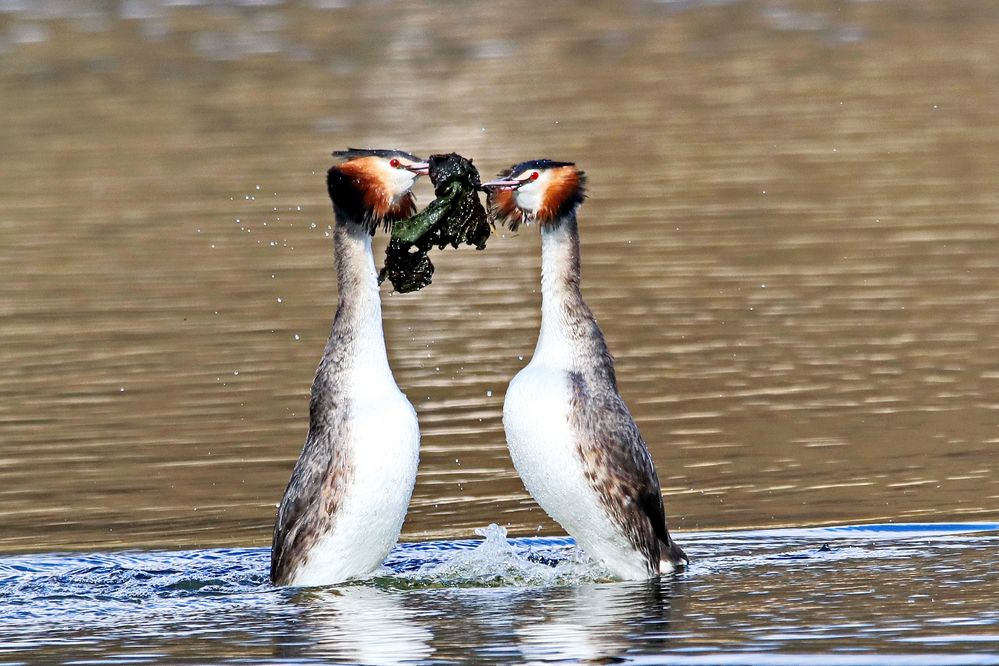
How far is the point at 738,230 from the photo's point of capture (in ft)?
80.7

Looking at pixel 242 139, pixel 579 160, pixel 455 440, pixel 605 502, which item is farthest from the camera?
pixel 242 139

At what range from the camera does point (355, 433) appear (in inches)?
450

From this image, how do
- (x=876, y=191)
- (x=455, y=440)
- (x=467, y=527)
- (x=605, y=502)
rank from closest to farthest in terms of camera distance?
1. (x=605, y=502)
2. (x=467, y=527)
3. (x=455, y=440)
4. (x=876, y=191)

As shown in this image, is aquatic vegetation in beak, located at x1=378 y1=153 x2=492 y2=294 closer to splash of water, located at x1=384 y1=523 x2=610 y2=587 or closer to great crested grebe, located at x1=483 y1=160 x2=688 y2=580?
great crested grebe, located at x1=483 y1=160 x2=688 y2=580

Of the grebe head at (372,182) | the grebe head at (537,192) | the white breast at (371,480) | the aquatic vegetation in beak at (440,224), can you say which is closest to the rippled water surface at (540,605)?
the white breast at (371,480)

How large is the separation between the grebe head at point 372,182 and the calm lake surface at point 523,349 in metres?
2.10

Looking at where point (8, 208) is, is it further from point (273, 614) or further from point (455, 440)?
point (273, 614)

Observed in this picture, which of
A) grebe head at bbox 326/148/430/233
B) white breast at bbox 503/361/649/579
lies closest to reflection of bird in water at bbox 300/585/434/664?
white breast at bbox 503/361/649/579

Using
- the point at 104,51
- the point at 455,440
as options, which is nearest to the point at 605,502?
the point at 455,440

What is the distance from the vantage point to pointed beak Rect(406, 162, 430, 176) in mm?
11710

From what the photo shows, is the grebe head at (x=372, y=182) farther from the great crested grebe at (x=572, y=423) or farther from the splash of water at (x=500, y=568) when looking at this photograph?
the splash of water at (x=500, y=568)

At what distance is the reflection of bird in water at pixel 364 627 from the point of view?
9945mm

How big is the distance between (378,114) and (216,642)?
26674 mm

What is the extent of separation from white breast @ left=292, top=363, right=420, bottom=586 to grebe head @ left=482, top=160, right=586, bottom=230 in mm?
1290
